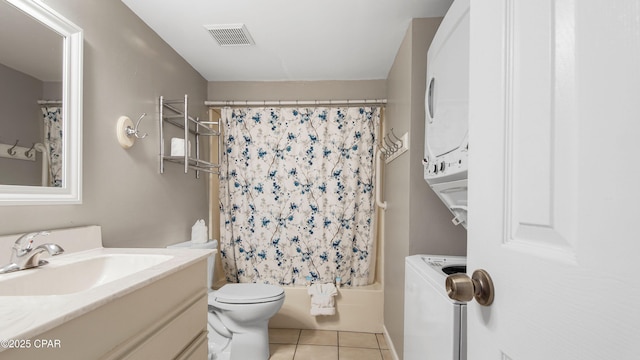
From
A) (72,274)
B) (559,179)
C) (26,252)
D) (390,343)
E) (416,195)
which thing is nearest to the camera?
(559,179)

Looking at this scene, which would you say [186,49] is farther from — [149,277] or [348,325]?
[348,325]

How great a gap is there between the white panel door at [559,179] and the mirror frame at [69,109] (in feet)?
5.00

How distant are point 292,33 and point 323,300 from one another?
2.04m

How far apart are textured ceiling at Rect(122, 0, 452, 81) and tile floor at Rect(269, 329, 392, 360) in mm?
2209

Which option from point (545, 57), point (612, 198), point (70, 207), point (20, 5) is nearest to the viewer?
point (612, 198)

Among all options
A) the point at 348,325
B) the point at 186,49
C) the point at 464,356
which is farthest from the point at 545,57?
the point at 348,325

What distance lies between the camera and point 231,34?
6.68 ft

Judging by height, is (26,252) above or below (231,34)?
below

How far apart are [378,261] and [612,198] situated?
105 inches

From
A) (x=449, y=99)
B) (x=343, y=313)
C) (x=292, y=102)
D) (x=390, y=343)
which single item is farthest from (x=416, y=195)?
(x=292, y=102)

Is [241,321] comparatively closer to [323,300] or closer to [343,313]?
Result: [323,300]

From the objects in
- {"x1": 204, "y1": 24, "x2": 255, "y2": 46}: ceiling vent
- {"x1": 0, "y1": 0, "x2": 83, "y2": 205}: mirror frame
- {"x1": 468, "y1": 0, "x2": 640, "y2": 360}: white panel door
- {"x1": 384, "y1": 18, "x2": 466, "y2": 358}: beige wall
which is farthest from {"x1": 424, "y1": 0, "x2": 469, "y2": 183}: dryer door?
{"x1": 0, "y1": 0, "x2": 83, "y2": 205}: mirror frame

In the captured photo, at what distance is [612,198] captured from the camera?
0.33 m

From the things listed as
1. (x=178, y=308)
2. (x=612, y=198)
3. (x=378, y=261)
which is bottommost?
(x=378, y=261)
